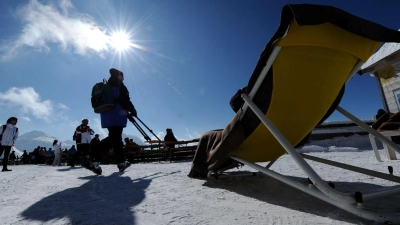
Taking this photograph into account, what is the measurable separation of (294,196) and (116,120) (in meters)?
3.12

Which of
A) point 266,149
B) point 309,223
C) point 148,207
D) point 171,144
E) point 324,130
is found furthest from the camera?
point 324,130

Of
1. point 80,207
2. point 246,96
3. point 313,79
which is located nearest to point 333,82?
point 313,79

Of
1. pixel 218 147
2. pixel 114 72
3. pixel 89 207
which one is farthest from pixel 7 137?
pixel 218 147

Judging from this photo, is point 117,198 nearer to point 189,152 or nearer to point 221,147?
point 221,147

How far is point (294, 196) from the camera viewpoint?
1694 millimetres

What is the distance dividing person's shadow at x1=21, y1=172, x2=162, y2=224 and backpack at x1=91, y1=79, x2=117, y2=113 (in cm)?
166

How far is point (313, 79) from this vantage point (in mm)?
1660

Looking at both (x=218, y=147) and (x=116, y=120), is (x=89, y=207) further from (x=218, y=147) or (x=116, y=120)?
(x=116, y=120)

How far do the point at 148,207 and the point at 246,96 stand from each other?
3.86ft

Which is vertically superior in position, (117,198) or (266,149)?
(266,149)

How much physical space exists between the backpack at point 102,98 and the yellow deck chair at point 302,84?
2255mm

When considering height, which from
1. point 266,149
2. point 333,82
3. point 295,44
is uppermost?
point 295,44

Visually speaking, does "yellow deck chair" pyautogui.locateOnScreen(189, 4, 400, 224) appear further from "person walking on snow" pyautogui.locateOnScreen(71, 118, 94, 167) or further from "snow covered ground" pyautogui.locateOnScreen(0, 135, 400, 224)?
"person walking on snow" pyautogui.locateOnScreen(71, 118, 94, 167)

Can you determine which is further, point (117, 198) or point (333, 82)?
point (117, 198)
